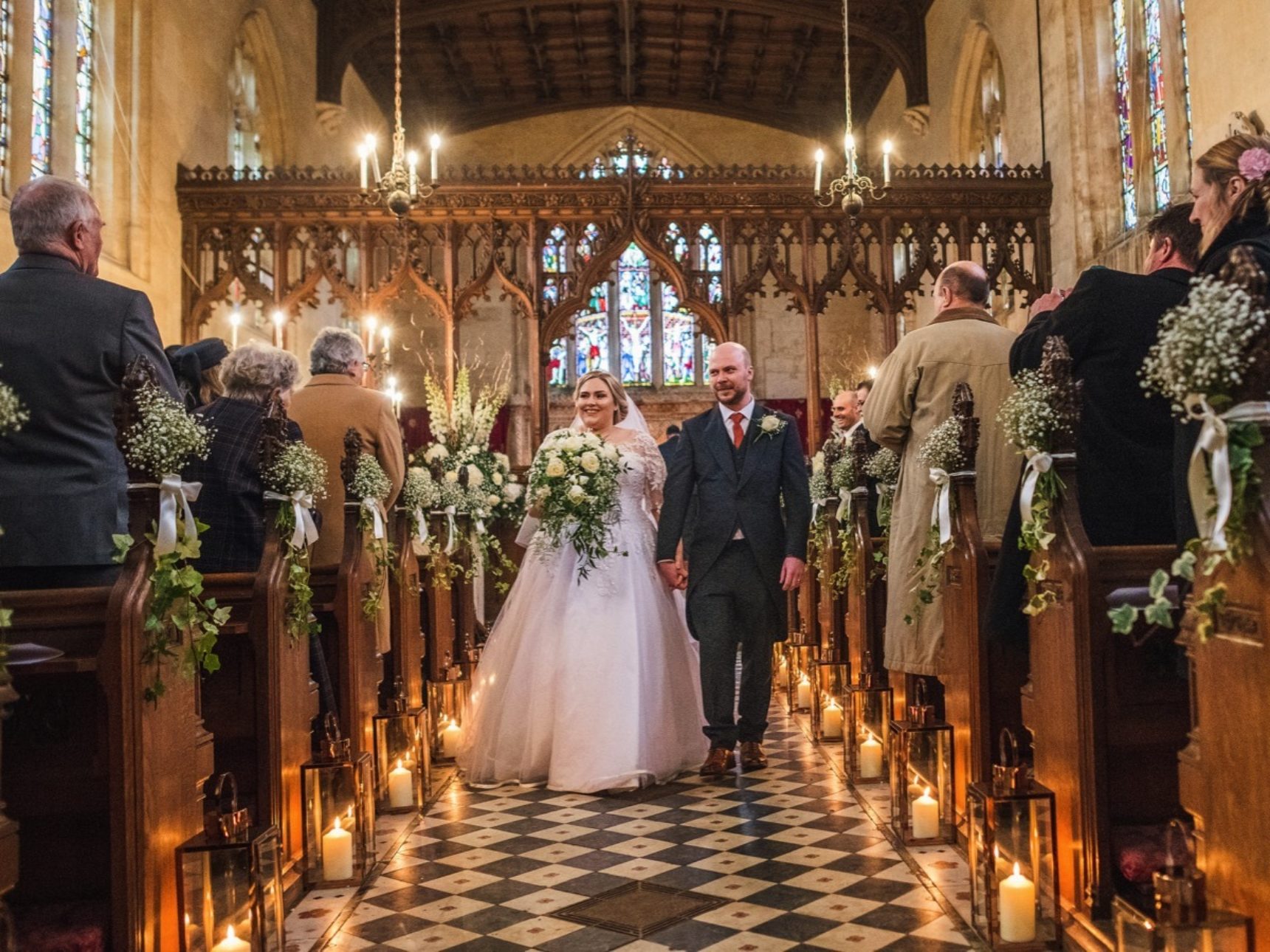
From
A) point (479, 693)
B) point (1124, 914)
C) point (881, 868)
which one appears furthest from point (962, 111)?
point (1124, 914)

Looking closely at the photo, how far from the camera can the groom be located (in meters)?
5.08

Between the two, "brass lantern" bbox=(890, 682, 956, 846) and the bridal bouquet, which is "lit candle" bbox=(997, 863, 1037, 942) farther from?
the bridal bouquet

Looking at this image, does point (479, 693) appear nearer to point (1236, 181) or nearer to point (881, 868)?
point (881, 868)

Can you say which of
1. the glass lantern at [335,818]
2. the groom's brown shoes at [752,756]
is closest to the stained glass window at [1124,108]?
the groom's brown shoes at [752,756]

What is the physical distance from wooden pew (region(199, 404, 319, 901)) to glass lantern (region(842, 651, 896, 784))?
2322 mm

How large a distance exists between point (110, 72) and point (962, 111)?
30.9 feet

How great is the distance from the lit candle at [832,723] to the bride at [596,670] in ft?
2.24

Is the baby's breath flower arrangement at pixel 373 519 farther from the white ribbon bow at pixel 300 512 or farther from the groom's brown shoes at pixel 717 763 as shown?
the groom's brown shoes at pixel 717 763

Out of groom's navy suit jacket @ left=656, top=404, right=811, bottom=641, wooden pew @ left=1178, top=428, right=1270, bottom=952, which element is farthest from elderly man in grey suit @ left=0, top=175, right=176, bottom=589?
groom's navy suit jacket @ left=656, top=404, right=811, bottom=641

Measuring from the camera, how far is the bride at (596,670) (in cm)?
489

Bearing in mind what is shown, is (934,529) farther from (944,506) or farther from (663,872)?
(663,872)

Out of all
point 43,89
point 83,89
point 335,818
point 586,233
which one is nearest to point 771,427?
point 335,818

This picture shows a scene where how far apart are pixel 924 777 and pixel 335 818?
194 cm

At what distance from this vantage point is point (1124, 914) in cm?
227
